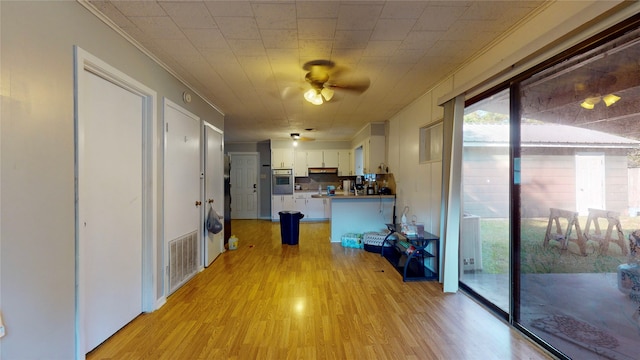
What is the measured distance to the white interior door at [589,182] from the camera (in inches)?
64.7

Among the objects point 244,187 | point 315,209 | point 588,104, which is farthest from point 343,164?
point 588,104

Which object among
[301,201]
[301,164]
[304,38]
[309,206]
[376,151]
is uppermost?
[304,38]

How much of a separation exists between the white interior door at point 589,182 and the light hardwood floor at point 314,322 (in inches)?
44.3

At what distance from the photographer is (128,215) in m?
2.32

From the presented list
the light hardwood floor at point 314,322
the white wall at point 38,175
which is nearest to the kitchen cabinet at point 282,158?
the light hardwood floor at point 314,322

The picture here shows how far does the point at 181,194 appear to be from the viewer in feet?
10.2

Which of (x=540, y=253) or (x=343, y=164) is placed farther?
(x=343, y=164)

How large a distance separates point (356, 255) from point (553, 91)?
3347 mm

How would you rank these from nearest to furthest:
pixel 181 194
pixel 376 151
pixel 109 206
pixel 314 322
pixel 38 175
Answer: pixel 38 175, pixel 109 206, pixel 314 322, pixel 181 194, pixel 376 151

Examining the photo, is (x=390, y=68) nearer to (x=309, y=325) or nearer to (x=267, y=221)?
(x=309, y=325)

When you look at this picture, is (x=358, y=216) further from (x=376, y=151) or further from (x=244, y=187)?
(x=244, y=187)

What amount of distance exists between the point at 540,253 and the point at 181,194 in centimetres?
360

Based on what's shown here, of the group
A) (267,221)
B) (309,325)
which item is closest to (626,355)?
(309,325)

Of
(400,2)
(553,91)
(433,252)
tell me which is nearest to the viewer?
(400,2)
